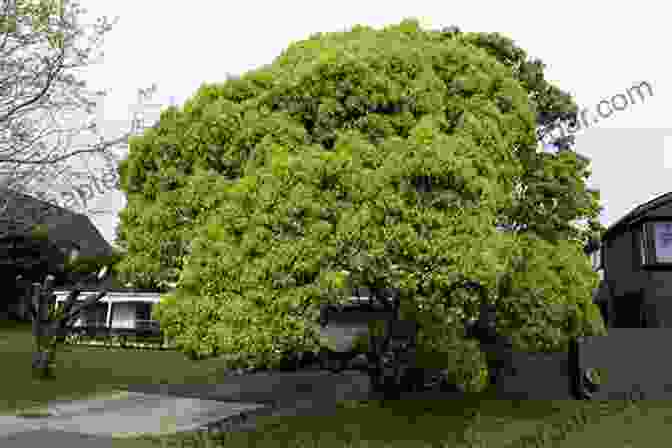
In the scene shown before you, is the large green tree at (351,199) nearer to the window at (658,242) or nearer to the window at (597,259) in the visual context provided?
the window at (658,242)

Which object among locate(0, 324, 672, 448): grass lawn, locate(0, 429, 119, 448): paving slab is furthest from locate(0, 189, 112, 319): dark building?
locate(0, 429, 119, 448): paving slab

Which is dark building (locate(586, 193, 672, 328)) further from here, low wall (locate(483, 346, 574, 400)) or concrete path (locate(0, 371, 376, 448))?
concrete path (locate(0, 371, 376, 448))

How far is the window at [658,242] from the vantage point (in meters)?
17.1

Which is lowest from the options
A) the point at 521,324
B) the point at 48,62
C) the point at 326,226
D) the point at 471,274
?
the point at 521,324

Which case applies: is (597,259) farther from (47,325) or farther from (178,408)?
(47,325)

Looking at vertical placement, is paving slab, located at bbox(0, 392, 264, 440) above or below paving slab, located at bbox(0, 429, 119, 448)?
below

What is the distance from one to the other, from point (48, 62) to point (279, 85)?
669cm

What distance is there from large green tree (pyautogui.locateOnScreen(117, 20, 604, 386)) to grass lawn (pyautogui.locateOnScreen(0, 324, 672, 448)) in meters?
1.68

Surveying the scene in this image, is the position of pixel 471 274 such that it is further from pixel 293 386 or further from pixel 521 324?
pixel 293 386

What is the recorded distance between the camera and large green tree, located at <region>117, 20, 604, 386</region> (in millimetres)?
7816

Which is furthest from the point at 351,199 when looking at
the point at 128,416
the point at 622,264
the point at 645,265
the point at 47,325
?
the point at 622,264

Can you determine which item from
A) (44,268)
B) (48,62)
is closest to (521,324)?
(48,62)

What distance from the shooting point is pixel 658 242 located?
17172 mm

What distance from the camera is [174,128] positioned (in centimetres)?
1058
